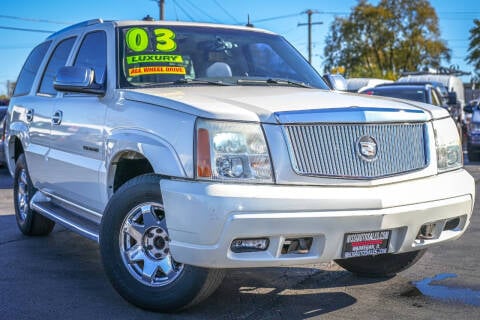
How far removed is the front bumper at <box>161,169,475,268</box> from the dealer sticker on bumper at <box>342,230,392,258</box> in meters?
0.04

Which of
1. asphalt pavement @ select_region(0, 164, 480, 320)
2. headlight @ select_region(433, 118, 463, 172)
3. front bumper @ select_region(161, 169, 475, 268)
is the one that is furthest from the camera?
headlight @ select_region(433, 118, 463, 172)

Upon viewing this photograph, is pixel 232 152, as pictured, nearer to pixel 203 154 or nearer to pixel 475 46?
pixel 203 154

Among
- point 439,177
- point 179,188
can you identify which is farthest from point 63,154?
point 439,177

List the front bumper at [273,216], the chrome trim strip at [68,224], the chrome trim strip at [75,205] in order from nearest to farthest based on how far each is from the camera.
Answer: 1. the front bumper at [273,216]
2. the chrome trim strip at [68,224]
3. the chrome trim strip at [75,205]

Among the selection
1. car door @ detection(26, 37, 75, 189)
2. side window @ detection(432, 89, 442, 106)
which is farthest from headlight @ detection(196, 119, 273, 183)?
side window @ detection(432, 89, 442, 106)

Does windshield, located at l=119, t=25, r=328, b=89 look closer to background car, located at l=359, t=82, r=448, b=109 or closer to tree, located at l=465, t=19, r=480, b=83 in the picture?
background car, located at l=359, t=82, r=448, b=109

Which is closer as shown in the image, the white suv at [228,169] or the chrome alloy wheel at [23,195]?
the white suv at [228,169]

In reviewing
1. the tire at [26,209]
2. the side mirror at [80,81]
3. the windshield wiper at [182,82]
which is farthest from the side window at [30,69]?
the windshield wiper at [182,82]

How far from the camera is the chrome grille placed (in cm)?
395

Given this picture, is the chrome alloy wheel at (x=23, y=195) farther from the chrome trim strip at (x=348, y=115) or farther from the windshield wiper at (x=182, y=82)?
the chrome trim strip at (x=348, y=115)

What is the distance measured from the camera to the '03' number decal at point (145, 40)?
514 centimetres

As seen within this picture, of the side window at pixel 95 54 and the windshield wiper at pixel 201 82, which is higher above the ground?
the side window at pixel 95 54

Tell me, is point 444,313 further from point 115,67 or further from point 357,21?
point 357,21

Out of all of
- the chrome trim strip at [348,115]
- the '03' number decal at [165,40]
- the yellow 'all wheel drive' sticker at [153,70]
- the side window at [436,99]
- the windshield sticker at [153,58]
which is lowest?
the side window at [436,99]
